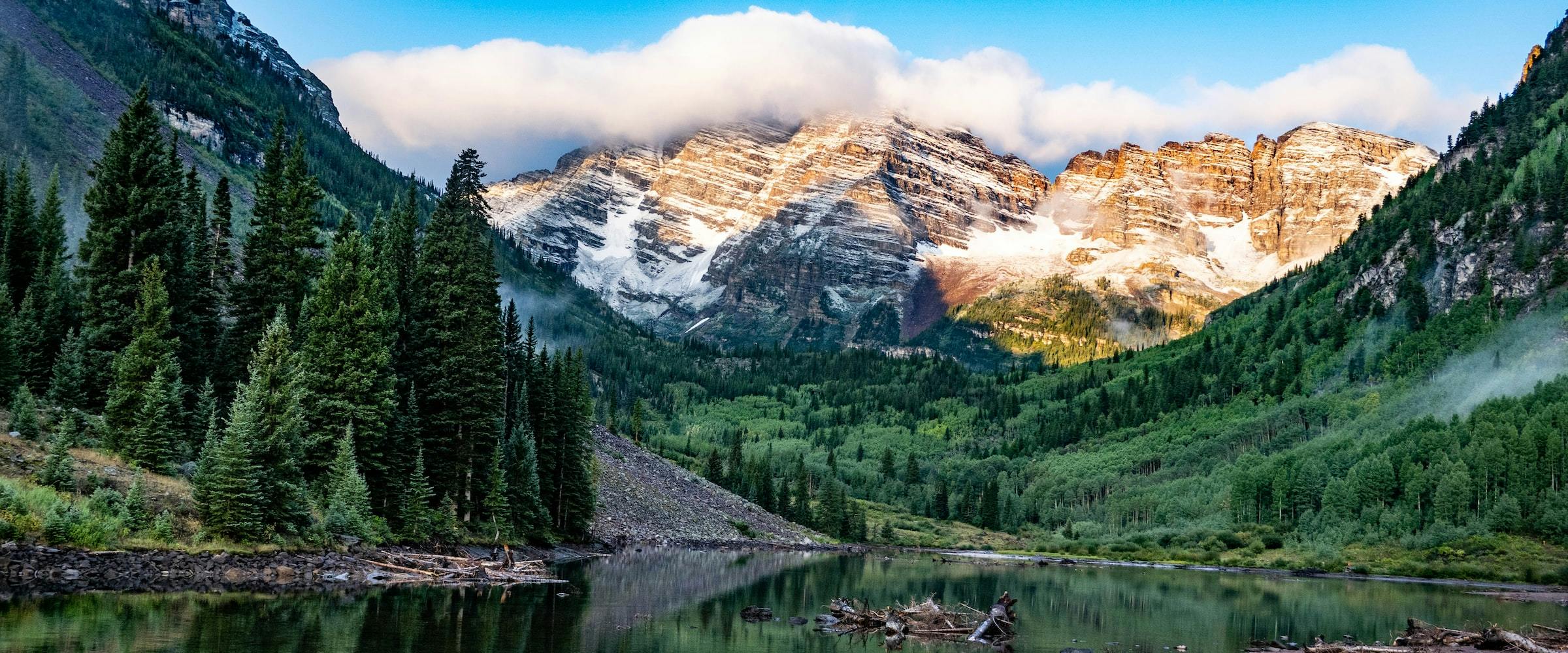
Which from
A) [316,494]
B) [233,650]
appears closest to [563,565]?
[316,494]

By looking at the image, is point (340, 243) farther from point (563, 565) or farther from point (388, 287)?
point (563, 565)

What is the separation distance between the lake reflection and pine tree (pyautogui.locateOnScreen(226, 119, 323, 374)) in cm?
2628

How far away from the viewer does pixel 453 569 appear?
66.0 metres

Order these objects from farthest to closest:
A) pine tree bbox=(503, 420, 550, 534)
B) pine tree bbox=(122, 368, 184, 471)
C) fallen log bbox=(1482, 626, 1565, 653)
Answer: pine tree bbox=(503, 420, 550, 534), pine tree bbox=(122, 368, 184, 471), fallen log bbox=(1482, 626, 1565, 653)

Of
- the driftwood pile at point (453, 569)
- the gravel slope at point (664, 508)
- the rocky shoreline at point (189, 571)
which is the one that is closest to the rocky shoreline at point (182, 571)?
the rocky shoreline at point (189, 571)

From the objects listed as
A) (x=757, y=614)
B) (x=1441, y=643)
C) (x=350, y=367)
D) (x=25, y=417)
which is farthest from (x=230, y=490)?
(x=1441, y=643)

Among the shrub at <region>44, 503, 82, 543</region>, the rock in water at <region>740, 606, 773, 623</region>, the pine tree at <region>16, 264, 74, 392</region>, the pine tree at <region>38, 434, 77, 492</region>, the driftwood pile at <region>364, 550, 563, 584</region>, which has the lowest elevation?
the rock in water at <region>740, 606, 773, 623</region>

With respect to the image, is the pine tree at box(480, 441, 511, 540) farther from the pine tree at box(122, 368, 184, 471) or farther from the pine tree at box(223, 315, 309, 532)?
the pine tree at box(122, 368, 184, 471)

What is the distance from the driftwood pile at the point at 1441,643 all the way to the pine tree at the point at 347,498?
157ft

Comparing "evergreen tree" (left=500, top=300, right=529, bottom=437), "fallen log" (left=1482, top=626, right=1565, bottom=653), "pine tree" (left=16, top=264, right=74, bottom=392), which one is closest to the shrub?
"pine tree" (left=16, top=264, right=74, bottom=392)

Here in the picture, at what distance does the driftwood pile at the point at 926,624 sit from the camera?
51062mm

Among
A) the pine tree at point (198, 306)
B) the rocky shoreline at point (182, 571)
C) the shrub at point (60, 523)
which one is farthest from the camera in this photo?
the pine tree at point (198, 306)

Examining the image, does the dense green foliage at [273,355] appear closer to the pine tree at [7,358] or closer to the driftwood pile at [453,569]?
the pine tree at [7,358]

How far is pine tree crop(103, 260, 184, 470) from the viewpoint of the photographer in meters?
56.9
